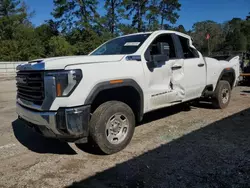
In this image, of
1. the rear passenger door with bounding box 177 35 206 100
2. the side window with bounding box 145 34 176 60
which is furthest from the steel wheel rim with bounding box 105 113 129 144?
the rear passenger door with bounding box 177 35 206 100

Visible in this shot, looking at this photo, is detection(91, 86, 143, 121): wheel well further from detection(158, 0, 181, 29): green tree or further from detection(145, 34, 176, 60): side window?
detection(158, 0, 181, 29): green tree

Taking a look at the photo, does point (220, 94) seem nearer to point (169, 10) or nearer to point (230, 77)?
point (230, 77)

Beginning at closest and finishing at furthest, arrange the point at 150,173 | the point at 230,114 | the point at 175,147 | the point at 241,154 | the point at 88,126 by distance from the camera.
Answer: the point at 150,173, the point at 88,126, the point at 241,154, the point at 175,147, the point at 230,114

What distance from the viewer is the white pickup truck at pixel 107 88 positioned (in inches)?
125

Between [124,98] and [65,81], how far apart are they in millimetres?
1290

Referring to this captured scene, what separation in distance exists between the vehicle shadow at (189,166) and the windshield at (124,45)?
72.5 inches

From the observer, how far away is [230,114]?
19.7 feet

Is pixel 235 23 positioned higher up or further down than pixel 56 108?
higher up

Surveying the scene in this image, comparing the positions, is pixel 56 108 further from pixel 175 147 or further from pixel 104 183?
pixel 175 147

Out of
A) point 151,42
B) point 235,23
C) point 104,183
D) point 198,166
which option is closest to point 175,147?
point 198,166

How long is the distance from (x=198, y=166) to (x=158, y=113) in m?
3.10

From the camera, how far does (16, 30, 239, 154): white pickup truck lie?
318 cm

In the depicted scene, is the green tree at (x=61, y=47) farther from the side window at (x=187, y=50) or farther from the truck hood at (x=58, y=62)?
the truck hood at (x=58, y=62)

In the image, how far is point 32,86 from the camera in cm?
349
